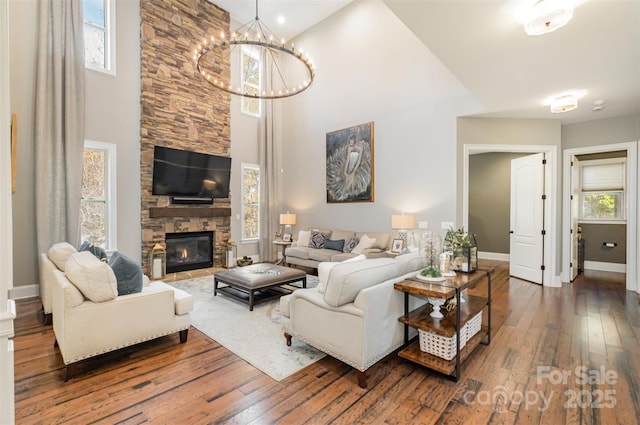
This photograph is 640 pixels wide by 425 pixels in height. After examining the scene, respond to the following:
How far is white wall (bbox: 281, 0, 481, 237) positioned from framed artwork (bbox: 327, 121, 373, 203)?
17cm

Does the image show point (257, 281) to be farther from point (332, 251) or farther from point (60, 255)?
point (332, 251)

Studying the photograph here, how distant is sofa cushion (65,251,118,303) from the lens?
7.78ft

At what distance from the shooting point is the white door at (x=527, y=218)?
5.29m

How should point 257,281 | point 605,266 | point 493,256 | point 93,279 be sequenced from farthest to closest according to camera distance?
point 493,256 → point 605,266 → point 257,281 → point 93,279

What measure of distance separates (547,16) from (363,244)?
4257 mm

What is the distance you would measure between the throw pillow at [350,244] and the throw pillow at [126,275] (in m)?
3.90

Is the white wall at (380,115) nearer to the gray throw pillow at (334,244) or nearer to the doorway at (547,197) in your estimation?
the doorway at (547,197)

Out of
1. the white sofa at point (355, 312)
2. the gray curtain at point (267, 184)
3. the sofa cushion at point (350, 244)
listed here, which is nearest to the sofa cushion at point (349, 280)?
the white sofa at point (355, 312)

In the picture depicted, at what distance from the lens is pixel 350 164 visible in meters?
6.52

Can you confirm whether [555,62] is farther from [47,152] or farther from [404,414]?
[47,152]

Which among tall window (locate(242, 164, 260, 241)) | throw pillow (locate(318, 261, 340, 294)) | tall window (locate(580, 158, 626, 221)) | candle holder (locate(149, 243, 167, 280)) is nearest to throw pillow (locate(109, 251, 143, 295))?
throw pillow (locate(318, 261, 340, 294))

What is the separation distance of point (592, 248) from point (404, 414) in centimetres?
717

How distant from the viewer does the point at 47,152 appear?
446 cm

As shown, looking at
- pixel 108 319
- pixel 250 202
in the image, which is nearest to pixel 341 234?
pixel 250 202
